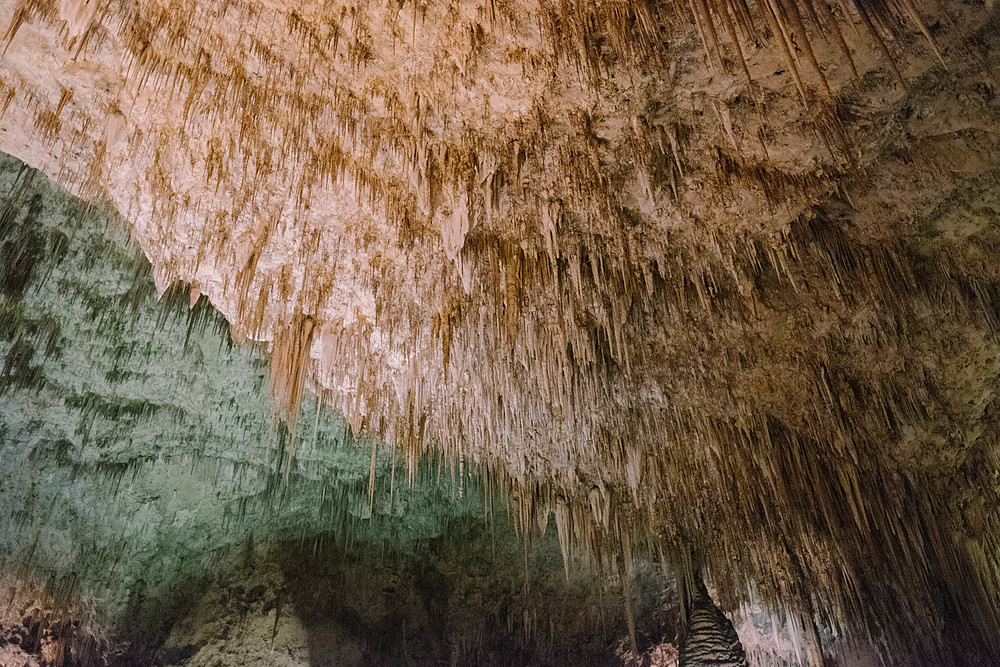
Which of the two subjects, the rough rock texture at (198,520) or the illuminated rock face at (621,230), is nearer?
the illuminated rock face at (621,230)

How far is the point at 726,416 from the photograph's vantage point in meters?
6.84

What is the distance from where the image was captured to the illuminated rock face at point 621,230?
12.0 feet

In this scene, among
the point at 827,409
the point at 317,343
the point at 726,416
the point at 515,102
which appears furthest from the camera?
the point at 726,416

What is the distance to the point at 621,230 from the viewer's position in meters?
5.00

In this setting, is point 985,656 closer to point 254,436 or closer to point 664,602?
point 664,602

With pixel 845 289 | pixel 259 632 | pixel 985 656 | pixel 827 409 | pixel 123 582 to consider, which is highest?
pixel 845 289

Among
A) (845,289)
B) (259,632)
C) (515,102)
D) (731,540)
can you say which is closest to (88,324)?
(259,632)

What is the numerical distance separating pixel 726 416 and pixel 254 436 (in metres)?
5.94

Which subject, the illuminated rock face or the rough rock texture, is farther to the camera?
the rough rock texture

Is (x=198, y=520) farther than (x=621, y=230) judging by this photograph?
Yes

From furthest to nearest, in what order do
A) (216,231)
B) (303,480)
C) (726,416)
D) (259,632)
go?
(303,480) → (259,632) → (726,416) → (216,231)

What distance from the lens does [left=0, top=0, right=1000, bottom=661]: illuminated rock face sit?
12.0ft

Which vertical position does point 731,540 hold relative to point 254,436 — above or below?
below

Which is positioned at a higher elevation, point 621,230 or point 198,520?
point 621,230
